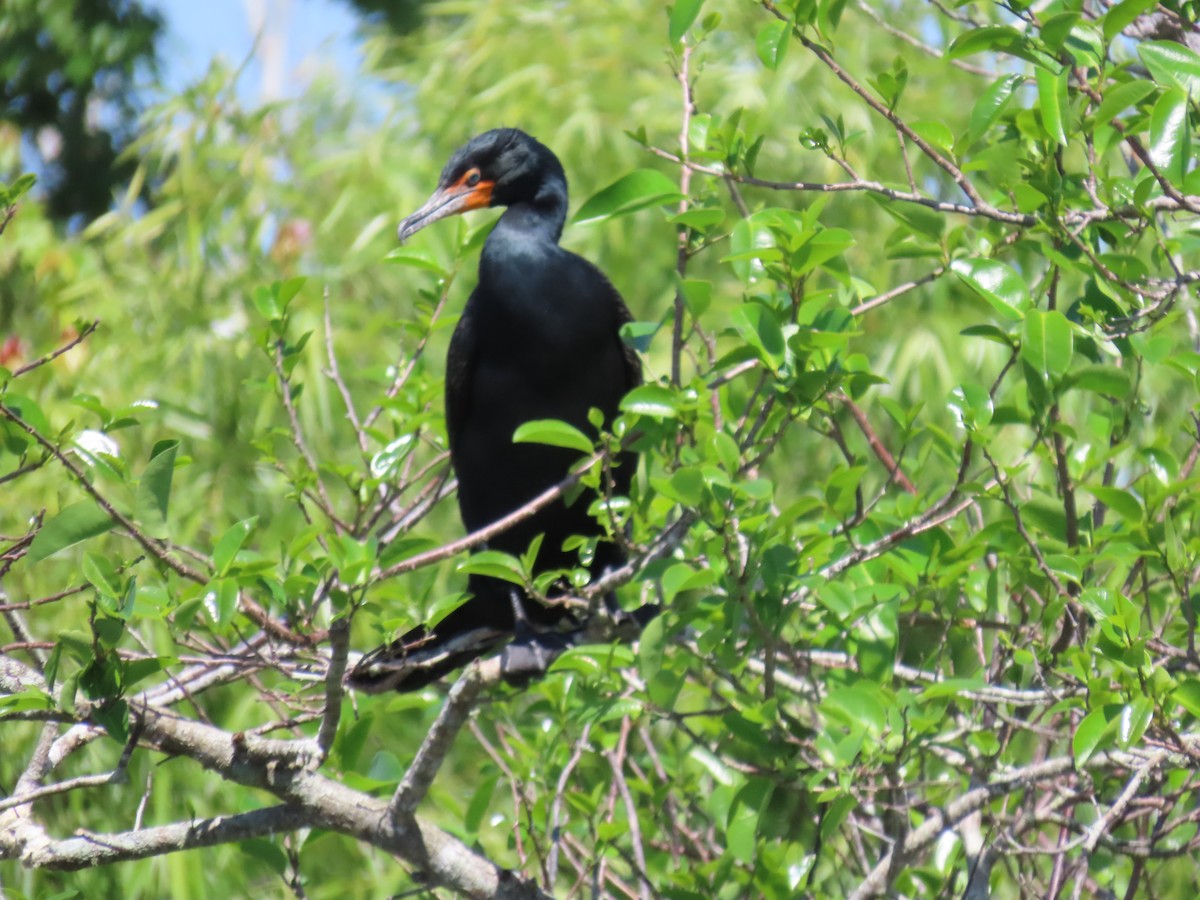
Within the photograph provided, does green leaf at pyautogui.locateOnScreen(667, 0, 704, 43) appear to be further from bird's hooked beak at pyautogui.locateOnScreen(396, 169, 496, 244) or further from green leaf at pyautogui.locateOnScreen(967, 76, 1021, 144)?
bird's hooked beak at pyautogui.locateOnScreen(396, 169, 496, 244)

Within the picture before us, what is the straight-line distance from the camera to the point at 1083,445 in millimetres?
2135

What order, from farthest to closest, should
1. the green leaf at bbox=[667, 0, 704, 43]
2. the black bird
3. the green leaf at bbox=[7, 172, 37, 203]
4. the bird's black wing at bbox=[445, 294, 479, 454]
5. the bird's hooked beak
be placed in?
the bird's hooked beak, the bird's black wing at bbox=[445, 294, 479, 454], the black bird, the green leaf at bbox=[7, 172, 37, 203], the green leaf at bbox=[667, 0, 704, 43]

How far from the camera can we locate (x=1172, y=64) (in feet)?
5.10

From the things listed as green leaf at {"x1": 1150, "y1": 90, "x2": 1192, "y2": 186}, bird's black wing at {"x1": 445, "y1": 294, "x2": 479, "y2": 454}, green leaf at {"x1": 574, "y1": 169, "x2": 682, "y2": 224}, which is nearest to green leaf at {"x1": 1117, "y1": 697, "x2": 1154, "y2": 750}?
green leaf at {"x1": 1150, "y1": 90, "x2": 1192, "y2": 186}

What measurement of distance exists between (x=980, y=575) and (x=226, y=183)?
408 centimetres

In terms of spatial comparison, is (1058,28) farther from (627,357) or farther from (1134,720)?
(627,357)

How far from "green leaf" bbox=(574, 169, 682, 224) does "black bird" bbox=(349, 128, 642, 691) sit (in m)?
1.00

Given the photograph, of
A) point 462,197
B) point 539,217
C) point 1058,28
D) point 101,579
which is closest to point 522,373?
point 539,217

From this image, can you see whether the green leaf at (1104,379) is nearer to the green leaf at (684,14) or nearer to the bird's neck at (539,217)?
the green leaf at (684,14)

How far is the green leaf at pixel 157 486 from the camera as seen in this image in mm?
1614

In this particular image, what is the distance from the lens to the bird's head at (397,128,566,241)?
10.5 feet

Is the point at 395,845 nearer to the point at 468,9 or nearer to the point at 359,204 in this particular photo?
the point at 359,204

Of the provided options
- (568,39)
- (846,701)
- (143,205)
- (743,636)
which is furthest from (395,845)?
(143,205)

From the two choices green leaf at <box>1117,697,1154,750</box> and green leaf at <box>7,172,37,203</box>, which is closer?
green leaf at <box>1117,697,1154,750</box>
